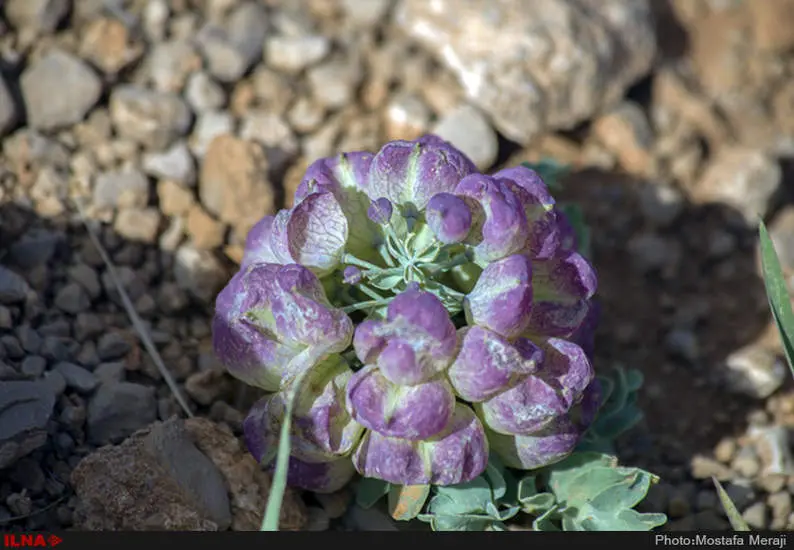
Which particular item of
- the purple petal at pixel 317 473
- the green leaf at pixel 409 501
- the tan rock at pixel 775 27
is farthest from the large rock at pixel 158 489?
the tan rock at pixel 775 27

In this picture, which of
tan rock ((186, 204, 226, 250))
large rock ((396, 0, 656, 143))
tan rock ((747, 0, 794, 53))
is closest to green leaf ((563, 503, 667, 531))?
tan rock ((186, 204, 226, 250))

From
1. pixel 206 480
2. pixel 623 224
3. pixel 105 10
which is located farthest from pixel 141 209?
pixel 623 224

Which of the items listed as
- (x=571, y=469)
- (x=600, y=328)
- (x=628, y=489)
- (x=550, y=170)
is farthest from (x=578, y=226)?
(x=628, y=489)

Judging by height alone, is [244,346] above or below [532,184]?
below

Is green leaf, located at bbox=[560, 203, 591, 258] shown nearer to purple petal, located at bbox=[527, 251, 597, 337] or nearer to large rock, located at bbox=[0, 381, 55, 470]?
purple petal, located at bbox=[527, 251, 597, 337]

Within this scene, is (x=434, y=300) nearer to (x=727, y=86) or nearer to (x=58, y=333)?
(x=58, y=333)

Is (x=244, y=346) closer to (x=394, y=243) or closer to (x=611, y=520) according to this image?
(x=394, y=243)

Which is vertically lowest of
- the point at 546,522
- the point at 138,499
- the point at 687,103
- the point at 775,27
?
the point at 546,522
